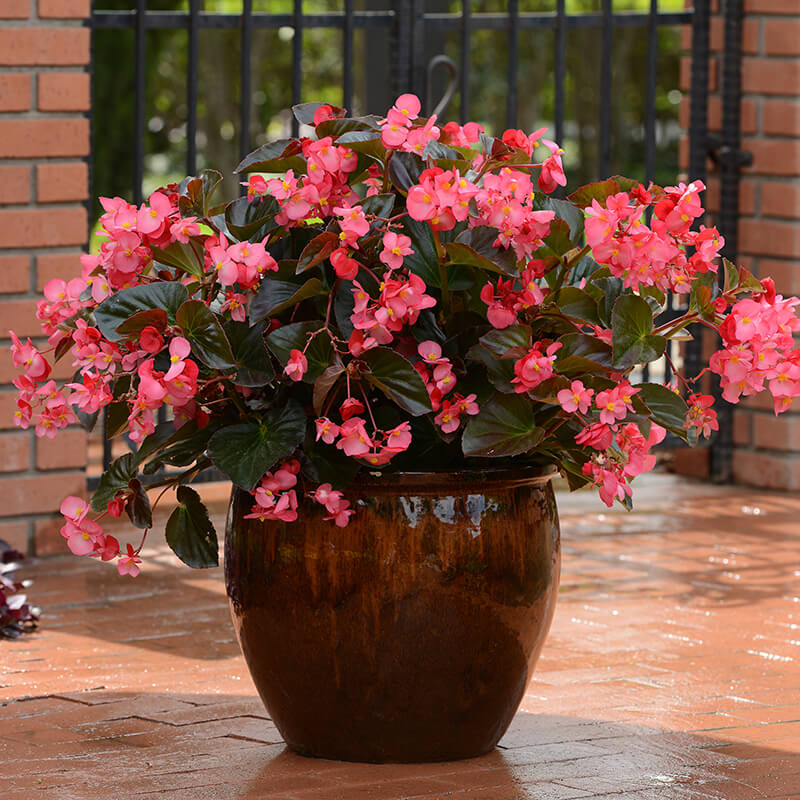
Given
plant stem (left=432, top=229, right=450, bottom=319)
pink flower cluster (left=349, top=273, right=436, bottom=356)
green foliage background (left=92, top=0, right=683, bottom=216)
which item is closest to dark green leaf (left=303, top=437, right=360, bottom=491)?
pink flower cluster (left=349, top=273, right=436, bottom=356)

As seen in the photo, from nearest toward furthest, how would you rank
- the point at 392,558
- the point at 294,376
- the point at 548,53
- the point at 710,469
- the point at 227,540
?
the point at 294,376 < the point at 392,558 < the point at 227,540 < the point at 710,469 < the point at 548,53

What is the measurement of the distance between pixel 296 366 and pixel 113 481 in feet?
1.53

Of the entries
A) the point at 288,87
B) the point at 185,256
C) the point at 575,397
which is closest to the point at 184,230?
the point at 185,256

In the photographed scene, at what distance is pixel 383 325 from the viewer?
105 inches

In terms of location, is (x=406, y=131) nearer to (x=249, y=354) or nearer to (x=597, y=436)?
(x=249, y=354)

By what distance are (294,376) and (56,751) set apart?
3.13 feet

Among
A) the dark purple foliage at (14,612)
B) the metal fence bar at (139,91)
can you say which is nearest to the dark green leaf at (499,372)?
the dark purple foliage at (14,612)

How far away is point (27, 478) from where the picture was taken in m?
4.94

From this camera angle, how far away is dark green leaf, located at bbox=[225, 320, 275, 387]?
2744 mm

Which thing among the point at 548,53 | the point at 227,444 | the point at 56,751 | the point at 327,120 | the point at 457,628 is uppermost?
the point at 548,53

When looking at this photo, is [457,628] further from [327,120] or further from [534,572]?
[327,120]

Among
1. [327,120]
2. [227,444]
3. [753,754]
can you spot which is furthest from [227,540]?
[753,754]

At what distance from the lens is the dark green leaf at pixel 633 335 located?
2.71 meters

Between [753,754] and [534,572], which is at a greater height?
[534,572]
